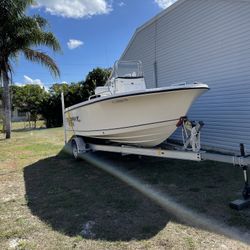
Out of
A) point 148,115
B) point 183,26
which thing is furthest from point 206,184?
point 183,26

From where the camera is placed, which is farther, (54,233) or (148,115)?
(148,115)

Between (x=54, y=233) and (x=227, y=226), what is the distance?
2195 mm

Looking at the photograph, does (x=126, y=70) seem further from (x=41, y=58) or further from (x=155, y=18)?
(x=41, y=58)

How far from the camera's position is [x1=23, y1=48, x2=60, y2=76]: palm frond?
15905 millimetres

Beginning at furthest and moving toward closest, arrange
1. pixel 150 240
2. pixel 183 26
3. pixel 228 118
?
pixel 183 26 → pixel 228 118 → pixel 150 240

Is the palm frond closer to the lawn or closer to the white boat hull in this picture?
the lawn

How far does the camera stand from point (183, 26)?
978 centimetres

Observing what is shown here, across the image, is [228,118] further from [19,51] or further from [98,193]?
[19,51]

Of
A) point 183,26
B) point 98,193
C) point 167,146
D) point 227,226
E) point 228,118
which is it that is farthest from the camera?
point 183,26

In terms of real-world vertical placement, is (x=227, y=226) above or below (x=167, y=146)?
below

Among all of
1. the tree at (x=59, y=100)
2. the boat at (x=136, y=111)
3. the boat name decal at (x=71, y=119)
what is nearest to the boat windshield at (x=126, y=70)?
the boat at (x=136, y=111)

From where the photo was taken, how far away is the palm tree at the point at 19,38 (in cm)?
1495

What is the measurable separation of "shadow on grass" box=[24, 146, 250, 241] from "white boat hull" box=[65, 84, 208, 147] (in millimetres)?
899

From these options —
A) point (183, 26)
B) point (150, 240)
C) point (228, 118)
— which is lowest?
point (150, 240)
